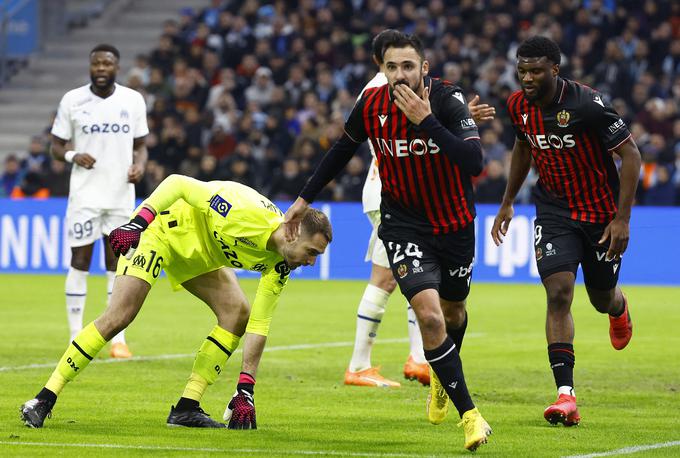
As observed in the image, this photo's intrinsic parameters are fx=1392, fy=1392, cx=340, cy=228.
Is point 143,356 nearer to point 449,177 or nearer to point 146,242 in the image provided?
point 146,242

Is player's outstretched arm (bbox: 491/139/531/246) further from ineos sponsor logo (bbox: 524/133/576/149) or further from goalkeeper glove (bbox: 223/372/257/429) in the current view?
goalkeeper glove (bbox: 223/372/257/429)

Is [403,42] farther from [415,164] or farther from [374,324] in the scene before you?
[374,324]

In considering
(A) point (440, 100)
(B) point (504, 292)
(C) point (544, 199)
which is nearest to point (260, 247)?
(A) point (440, 100)

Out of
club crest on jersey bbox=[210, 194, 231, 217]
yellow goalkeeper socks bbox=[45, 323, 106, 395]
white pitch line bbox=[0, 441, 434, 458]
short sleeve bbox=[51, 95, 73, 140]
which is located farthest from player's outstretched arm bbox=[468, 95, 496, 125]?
short sleeve bbox=[51, 95, 73, 140]

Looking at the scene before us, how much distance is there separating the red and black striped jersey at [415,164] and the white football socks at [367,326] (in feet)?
Result: 8.61

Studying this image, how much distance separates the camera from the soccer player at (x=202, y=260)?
797 centimetres

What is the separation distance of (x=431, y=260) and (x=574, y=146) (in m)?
1.47

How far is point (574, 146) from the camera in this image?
882 centimetres

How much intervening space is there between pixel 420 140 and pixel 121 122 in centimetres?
528

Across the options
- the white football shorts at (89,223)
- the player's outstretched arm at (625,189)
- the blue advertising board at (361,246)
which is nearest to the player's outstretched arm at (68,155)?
the white football shorts at (89,223)

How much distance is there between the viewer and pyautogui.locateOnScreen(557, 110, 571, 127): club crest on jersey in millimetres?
8734

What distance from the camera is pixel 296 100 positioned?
27.0 m

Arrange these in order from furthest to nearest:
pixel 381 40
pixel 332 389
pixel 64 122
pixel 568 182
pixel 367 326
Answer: pixel 64 122
pixel 367 326
pixel 332 389
pixel 568 182
pixel 381 40

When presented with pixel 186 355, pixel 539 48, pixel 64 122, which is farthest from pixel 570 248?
pixel 64 122
